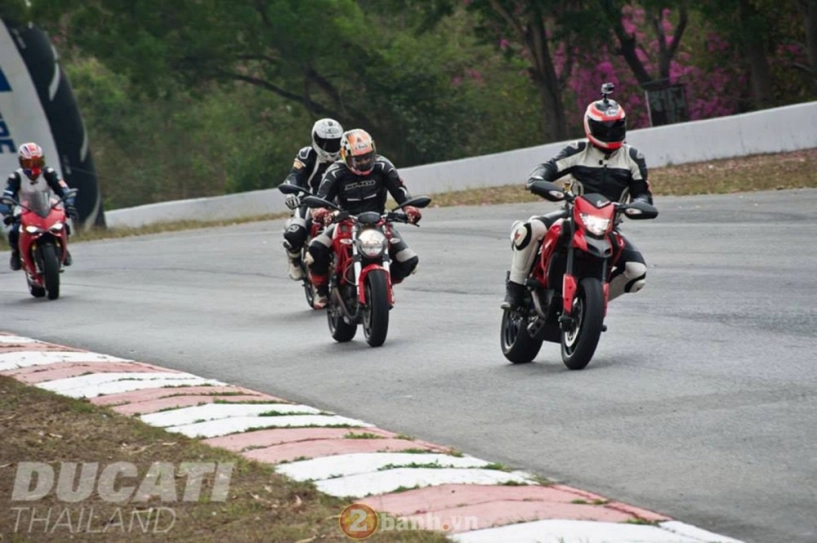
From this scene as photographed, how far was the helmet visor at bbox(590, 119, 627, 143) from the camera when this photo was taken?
10.1 meters

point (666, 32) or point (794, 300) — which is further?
point (666, 32)

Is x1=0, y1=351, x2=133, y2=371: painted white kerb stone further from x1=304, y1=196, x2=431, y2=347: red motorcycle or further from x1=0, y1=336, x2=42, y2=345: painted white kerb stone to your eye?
x1=304, y1=196, x2=431, y2=347: red motorcycle

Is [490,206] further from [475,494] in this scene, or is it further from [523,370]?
[475,494]

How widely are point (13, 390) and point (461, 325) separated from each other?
15.3 ft

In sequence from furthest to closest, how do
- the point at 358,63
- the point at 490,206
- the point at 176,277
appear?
the point at 358,63
the point at 490,206
the point at 176,277

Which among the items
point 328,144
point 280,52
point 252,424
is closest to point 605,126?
point 252,424

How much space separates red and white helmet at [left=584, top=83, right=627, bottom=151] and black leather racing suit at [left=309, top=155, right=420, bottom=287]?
114 inches

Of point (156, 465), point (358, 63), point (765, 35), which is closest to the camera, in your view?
point (156, 465)

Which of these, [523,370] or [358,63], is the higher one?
[358,63]

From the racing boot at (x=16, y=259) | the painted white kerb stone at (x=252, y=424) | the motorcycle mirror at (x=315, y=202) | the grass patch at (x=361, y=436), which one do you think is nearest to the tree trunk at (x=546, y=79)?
the racing boot at (x=16, y=259)

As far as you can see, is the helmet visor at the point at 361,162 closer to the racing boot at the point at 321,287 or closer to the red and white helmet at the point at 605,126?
the racing boot at the point at 321,287

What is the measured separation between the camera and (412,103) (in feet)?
161

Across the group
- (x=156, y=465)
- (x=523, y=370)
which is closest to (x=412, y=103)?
(x=523, y=370)

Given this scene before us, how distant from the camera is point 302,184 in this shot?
1549cm
